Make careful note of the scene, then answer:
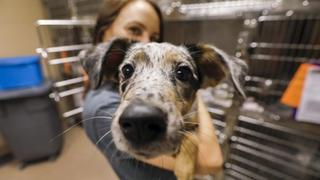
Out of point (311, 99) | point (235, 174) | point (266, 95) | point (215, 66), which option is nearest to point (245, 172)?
point (235, 174)

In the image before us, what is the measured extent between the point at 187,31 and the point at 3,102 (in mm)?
1487

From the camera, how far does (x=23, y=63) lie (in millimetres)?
1420

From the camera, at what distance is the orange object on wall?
1.02 m

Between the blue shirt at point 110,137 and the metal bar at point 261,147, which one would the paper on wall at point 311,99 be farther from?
the blue shirt at point 110,137

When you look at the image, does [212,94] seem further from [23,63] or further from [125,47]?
[23,63]

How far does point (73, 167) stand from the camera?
148 cm

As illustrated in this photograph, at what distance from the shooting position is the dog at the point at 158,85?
44cm

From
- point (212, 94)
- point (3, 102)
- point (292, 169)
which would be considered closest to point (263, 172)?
point (292, 169)

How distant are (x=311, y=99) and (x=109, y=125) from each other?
96cm

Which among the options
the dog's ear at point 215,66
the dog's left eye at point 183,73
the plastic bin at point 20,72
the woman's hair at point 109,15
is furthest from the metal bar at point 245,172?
the plastic bin at point 20,72

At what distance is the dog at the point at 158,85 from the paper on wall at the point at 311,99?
50cm

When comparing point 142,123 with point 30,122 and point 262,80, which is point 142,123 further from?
point 30,122

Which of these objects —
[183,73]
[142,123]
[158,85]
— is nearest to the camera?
[142,123]

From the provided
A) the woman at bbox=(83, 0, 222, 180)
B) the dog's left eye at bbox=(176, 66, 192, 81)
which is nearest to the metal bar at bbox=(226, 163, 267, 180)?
the woman at bbox=(83, 0, 222, 180)
